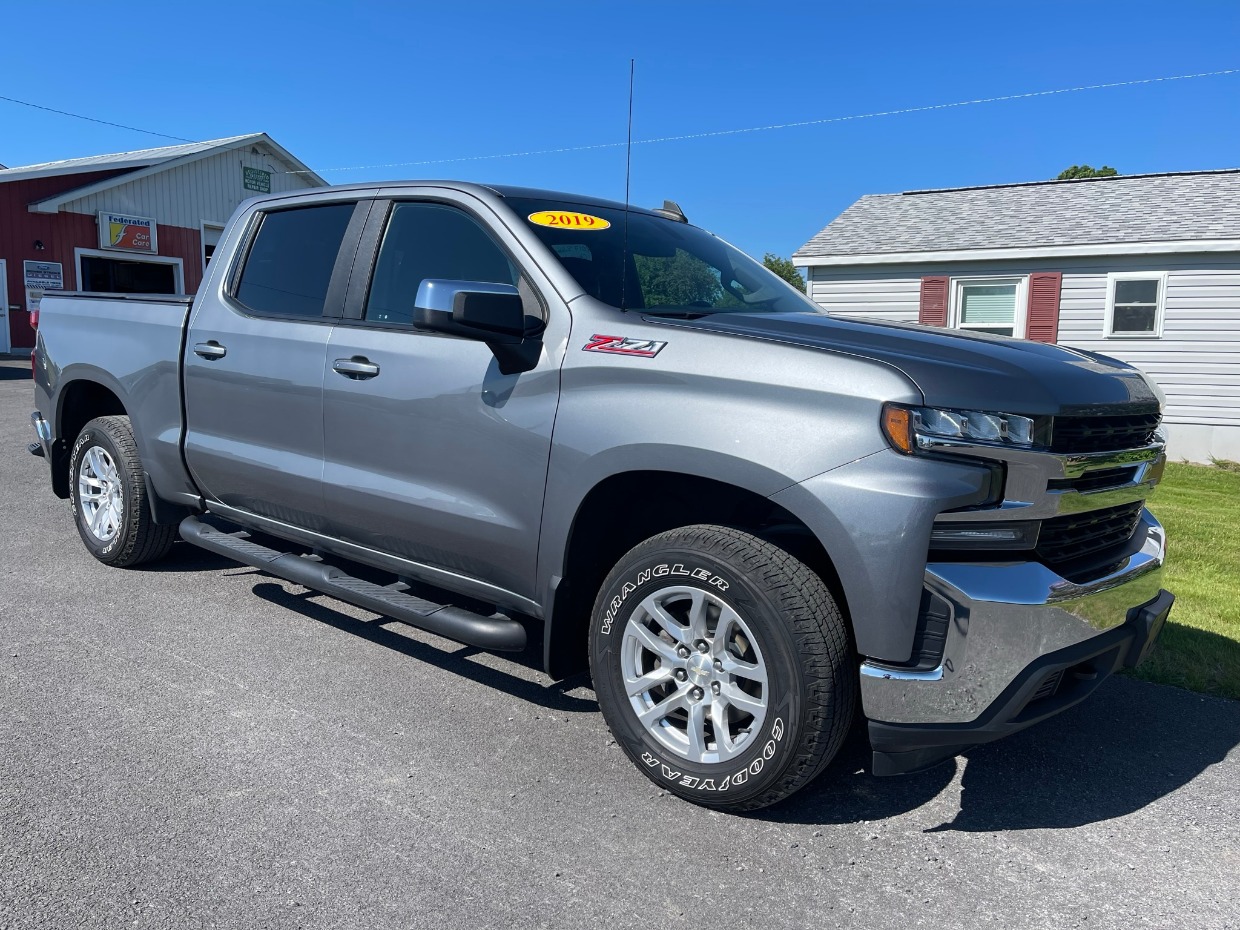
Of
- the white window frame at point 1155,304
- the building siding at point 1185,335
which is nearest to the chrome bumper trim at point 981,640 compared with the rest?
the building siding at point 1185,335

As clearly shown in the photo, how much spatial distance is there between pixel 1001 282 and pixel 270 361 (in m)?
13.9

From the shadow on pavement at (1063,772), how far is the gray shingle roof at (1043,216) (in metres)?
12.6

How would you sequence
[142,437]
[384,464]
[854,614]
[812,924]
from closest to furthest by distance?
[812,924]
[854,614]
[384,464]
[142,437]

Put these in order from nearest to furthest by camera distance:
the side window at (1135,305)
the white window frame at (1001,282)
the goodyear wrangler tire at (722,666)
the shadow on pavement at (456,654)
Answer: the goodyear wrangler tire at (722,666), the shadow on pavement at (456,654), the side window at (1135,305), the white window frame at (1001,282)

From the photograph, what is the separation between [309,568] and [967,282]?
46.1 ft

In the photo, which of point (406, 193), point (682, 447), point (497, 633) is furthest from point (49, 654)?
point (682, 447)

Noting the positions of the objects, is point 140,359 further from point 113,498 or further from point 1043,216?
point 1043,216

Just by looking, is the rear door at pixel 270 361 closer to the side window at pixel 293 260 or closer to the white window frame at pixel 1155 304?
the side window at pixel 293 260

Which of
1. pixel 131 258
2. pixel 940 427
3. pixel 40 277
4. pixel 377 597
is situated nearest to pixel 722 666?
pixel 940 427

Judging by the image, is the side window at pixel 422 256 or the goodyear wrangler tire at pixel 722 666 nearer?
the goodyear wrangler tire at pixel 722 666

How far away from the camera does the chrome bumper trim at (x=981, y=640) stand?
2662mm

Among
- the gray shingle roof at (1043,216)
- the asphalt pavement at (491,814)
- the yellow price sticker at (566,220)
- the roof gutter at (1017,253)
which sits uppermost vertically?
the gray shingle roof at (1043,216)

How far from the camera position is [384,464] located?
392 centimetres

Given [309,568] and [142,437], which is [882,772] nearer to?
[309,568]
